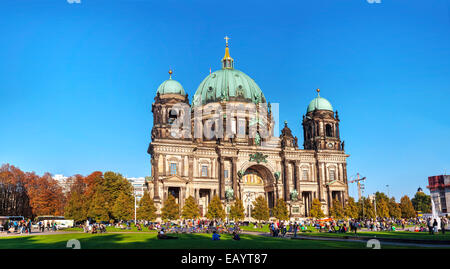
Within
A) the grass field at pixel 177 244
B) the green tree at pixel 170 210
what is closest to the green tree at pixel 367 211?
the green tree at pixel 170 210

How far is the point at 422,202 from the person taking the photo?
144 m

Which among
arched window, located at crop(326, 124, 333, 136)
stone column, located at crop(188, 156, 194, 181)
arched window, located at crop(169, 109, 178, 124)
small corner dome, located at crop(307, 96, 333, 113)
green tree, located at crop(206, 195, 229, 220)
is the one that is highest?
small corner dome, located at crop(307, 96, 333, 113)

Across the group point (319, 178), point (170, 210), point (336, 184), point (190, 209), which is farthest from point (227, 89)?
point (170, 210)

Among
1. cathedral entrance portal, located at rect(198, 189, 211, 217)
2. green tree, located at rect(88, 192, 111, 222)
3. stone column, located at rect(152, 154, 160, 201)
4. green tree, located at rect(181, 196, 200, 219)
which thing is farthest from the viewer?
cathedral entrance portal, located at rect(198, 189, 211, 217)

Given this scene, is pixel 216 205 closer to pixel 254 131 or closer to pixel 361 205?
pixel 254 131

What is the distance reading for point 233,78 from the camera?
294 feet

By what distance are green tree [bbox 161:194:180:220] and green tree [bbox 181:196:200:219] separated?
4.51 feet

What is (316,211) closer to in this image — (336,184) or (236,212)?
(336,184)

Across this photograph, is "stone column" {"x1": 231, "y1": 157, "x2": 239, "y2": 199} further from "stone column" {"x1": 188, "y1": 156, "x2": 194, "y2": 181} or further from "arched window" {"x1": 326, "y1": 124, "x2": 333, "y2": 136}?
"arched window" {"x1": 326, "y1": 124, "x2": 333, "y2": 136}

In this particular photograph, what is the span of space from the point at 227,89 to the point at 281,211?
1202 inches

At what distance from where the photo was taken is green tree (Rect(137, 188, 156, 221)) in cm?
5919

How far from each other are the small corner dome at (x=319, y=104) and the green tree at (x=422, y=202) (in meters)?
74.8

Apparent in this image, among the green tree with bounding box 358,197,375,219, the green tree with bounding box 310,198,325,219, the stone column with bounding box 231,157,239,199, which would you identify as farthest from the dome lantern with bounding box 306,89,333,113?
the stone column with bounding box 231,157,239,199
